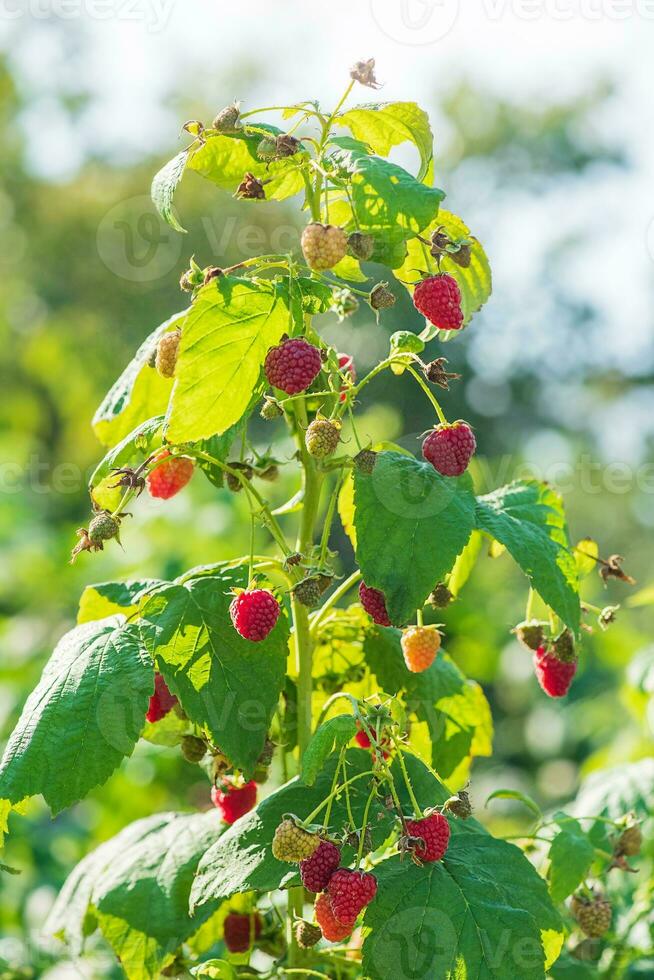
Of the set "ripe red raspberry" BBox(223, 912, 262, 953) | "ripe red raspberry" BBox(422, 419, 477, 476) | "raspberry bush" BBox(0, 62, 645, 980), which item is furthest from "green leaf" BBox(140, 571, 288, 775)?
"ripe red raspberry" BBox(223, 912, 262, 953)

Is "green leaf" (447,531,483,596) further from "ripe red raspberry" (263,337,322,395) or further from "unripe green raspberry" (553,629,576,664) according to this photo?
"ripe red raspberry" (263,337,322,395)

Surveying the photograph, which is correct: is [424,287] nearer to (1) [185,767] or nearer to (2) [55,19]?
(1) [185,767]

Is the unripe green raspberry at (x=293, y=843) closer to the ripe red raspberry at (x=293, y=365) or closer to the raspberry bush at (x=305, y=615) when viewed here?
the raspberry bush at (x=305, y=615)

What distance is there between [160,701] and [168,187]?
493mm

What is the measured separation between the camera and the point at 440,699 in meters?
1.25

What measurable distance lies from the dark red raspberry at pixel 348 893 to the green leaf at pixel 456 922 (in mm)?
38

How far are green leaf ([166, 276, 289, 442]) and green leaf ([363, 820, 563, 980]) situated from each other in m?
0.42

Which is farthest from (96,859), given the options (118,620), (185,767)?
(185,767)

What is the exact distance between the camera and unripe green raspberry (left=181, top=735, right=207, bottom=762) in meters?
1.15

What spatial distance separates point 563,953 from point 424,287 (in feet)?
2.83

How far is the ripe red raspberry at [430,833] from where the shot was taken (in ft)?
3.12

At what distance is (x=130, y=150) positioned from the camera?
11109 mm

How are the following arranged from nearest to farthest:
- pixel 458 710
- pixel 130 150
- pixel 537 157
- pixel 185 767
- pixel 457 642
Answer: pixel 458 710 < pixel 185 767 < pixel 457 642 < pixel 130 150 < pixel 537 157

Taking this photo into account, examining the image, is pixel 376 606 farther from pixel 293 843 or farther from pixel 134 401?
pixel 134 401
